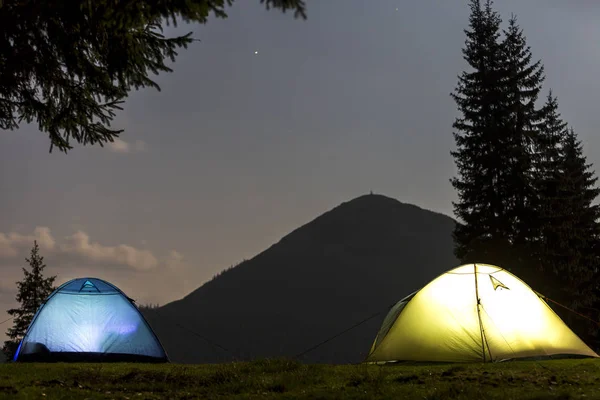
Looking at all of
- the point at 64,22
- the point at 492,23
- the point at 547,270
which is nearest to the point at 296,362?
the point at 64,22

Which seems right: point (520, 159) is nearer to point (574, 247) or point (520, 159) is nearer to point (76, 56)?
Answer: point (574, 247)

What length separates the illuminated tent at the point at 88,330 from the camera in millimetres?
16094

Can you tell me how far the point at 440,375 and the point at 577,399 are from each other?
112 inches

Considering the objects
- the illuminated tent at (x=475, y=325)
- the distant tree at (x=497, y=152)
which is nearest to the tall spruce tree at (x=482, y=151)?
the distant tree at (x=497, y=152)

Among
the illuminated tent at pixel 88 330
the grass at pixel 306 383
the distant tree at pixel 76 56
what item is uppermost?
the distant tree at pixel 76 56

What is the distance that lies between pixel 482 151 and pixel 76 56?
90.7ft

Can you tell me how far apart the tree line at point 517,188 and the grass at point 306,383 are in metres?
22.0

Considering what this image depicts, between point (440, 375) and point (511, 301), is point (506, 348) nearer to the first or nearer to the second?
point (511, 301)

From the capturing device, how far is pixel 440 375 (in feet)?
34.3

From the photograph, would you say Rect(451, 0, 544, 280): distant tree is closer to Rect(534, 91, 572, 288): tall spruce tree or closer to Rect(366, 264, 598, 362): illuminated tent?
Rect(534, 91, 572, 288): tall spruce tree

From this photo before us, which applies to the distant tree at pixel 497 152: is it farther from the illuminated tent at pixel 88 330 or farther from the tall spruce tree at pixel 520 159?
the illuminated tent at pixel 88 330

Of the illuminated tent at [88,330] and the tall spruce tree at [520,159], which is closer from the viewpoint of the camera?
the illuminated tent at [88,330]

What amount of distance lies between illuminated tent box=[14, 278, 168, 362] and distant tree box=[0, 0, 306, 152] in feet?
18.1

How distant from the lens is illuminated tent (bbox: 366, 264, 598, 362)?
43.5 ft
